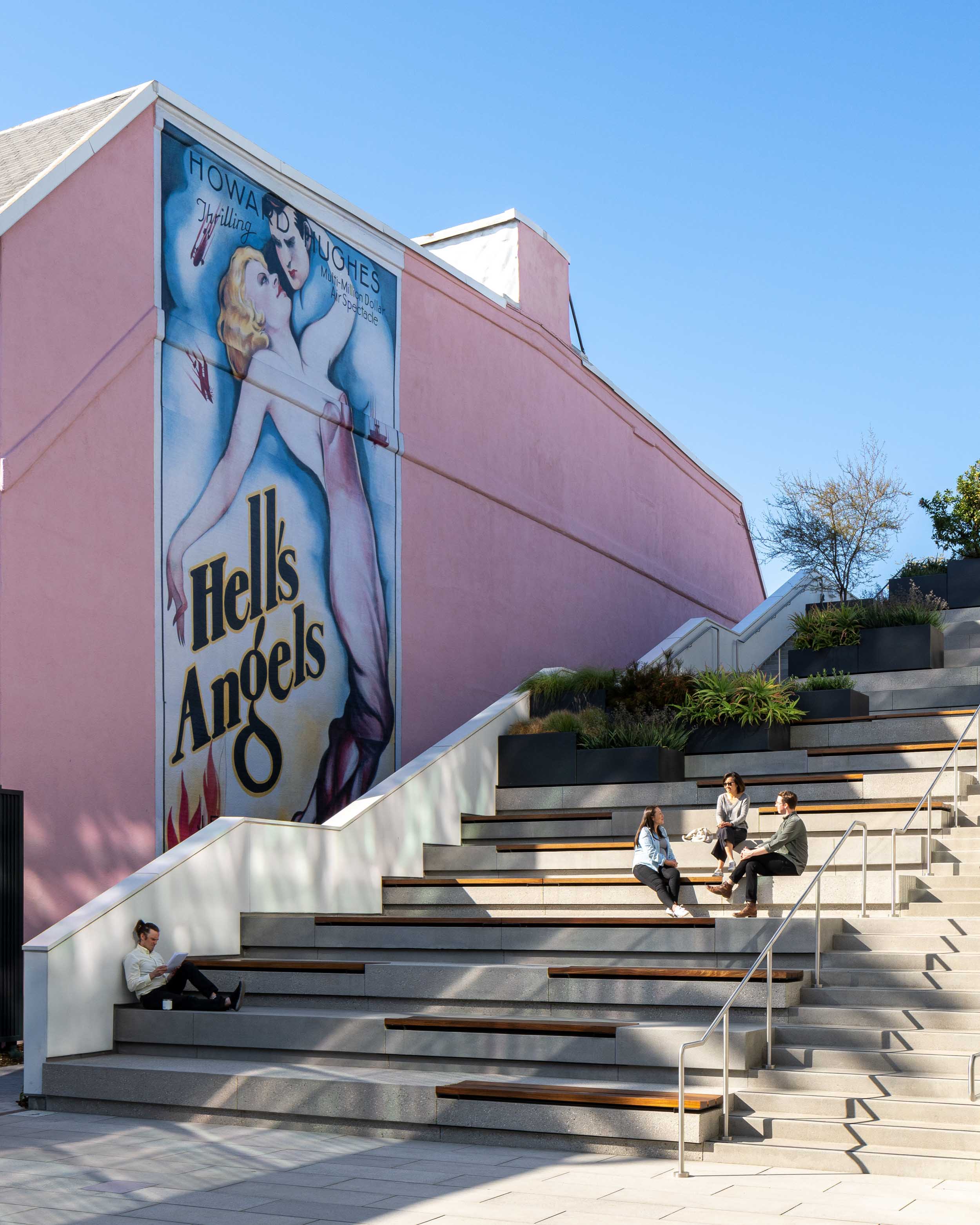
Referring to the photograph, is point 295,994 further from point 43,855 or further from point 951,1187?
point 951,1187

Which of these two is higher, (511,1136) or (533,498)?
(533,498)

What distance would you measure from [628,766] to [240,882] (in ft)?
14.4

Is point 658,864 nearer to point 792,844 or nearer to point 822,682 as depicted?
point 792,844

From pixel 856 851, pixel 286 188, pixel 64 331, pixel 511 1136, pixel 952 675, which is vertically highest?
pixel 286 188

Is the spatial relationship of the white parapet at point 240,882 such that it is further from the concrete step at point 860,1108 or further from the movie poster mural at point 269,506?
the concrete step at point 860,1108

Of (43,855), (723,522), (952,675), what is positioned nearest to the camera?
(43,855)

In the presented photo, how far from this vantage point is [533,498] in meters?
19.0

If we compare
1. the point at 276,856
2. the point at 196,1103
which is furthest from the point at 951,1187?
the point at 276,856

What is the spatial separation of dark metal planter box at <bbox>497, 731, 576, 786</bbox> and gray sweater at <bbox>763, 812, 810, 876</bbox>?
12.7 ft

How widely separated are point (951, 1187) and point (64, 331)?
29.3 feet

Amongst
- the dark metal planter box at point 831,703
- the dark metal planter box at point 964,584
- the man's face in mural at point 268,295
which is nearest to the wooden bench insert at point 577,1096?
the dark metal planter box at point 831,703

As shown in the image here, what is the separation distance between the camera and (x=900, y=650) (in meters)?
16.0

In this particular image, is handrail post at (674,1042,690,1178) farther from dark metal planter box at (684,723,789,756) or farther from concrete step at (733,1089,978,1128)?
dark metal planter box at (684,723,789,756)

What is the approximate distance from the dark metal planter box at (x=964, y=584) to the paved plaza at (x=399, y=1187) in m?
12.7
